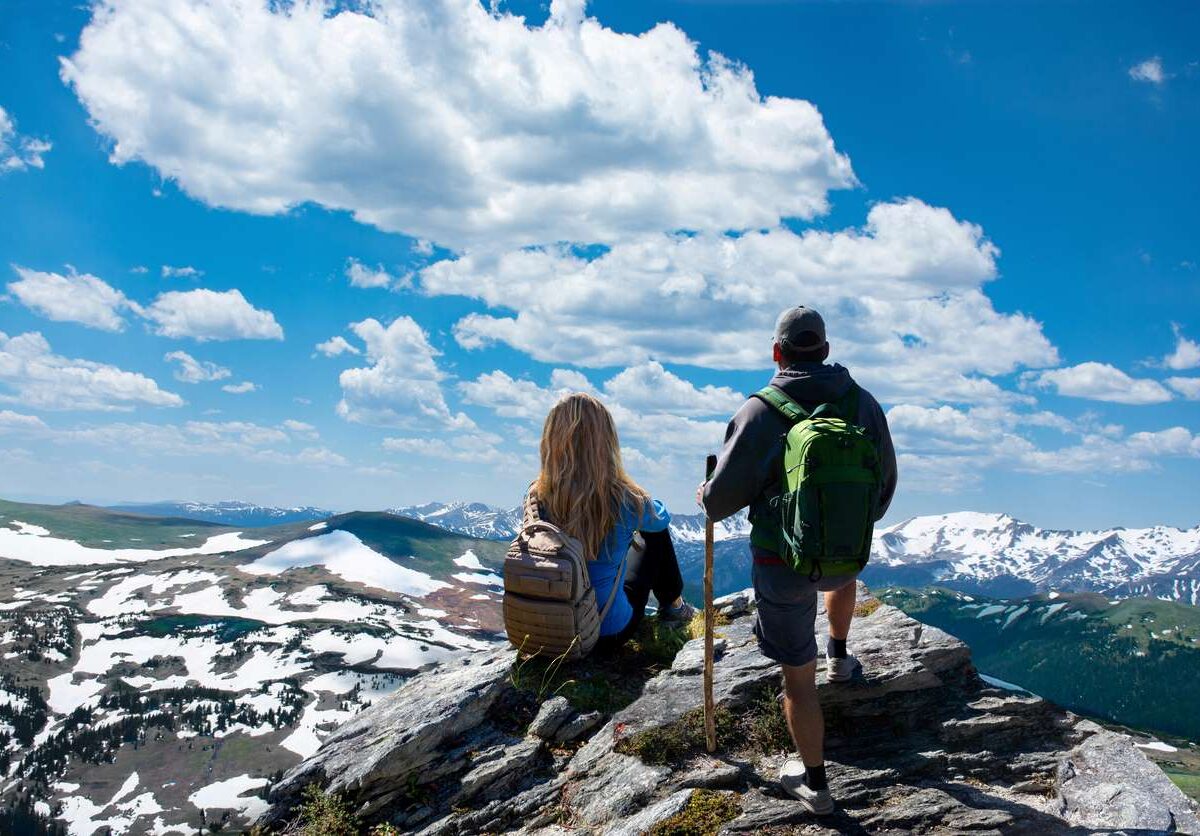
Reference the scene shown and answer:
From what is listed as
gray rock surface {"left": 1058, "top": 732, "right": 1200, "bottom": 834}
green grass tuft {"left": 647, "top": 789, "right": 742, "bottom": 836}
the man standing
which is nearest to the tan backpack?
the man standing

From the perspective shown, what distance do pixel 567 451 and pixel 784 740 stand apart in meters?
5.20

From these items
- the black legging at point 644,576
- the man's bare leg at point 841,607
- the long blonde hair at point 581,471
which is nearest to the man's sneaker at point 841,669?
the man's bare leg at point 841,607

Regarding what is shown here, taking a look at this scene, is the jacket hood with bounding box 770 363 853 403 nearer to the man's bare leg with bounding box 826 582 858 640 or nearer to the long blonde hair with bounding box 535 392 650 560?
the man's bare leg with bounding box 826 582 858 640

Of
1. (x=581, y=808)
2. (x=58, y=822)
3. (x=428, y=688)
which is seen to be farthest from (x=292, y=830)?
(x=58, y=822)

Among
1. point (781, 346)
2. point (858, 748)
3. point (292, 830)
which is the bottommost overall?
point (292, 830)

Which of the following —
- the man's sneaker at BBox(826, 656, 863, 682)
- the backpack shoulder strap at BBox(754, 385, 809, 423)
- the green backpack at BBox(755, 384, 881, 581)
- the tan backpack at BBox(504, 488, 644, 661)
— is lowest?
the man's sneaker at BBox(826, 656, 863, 682)

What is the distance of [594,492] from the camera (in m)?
12.1

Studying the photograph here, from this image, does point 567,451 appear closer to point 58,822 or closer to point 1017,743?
point 1017,743

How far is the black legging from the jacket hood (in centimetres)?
496

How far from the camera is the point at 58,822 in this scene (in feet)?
600

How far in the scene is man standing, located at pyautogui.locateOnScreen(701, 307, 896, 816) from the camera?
8656 millimetres

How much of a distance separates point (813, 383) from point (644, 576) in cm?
591

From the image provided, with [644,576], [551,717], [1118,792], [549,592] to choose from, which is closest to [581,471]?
[549,592]

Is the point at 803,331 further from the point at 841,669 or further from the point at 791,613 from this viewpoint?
the point at 841,669
